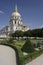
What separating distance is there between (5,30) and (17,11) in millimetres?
12753

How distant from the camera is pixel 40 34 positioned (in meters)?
67.6

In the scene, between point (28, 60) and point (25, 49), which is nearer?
point (28, 60)

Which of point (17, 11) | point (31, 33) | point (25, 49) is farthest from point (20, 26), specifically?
point (25, 49)

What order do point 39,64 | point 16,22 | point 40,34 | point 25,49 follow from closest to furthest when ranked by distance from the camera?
point 39,64 < point 25,49 < point 40,34 < point 16,22

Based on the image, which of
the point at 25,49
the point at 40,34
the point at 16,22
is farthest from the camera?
the point at 16,22

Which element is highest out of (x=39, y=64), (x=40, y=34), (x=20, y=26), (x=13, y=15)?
(x=13, y=15)

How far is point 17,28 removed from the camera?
92.0 metres

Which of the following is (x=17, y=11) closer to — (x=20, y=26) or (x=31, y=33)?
(x=20, y=26)

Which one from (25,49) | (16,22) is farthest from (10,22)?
(25,49)

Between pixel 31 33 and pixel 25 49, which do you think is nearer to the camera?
pixel 25 49

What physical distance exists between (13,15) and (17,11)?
534 cm

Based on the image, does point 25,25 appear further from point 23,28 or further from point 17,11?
point 17,11

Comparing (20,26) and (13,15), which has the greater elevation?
(13,15)

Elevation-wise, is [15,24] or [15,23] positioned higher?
[15,23]
